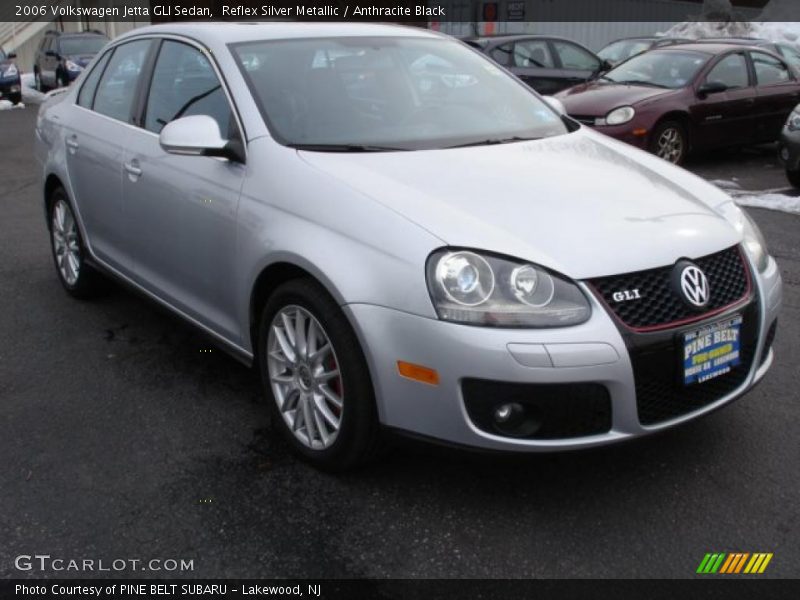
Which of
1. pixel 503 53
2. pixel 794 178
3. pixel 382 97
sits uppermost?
pixel 382 97

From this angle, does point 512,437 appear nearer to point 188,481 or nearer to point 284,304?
point 284,304

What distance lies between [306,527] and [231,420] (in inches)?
36.3

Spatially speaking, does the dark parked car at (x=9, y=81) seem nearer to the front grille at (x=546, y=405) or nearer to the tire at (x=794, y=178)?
the tire at (x=794, y=178)

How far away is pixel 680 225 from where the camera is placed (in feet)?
9.71

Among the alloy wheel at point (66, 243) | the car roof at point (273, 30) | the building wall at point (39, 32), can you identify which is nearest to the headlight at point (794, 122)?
the car roof at point (273, 30)

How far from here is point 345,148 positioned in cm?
330

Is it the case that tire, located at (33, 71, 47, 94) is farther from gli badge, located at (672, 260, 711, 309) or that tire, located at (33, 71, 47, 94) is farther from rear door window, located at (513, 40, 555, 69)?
gli badge, located at (672, 260, 711, 309)

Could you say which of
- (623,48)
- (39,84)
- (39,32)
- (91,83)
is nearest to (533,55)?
(623,48)

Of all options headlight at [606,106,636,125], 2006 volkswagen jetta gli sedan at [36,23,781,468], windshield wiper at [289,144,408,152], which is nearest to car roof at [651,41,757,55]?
headlight at [606,106,636,125]

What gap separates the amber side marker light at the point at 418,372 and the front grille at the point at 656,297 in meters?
0.57

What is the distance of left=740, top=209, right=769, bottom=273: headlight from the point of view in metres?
3.17

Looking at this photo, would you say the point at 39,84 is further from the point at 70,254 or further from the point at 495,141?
the point at 495,141

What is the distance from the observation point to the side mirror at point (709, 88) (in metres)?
9.38

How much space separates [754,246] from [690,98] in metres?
6.63
